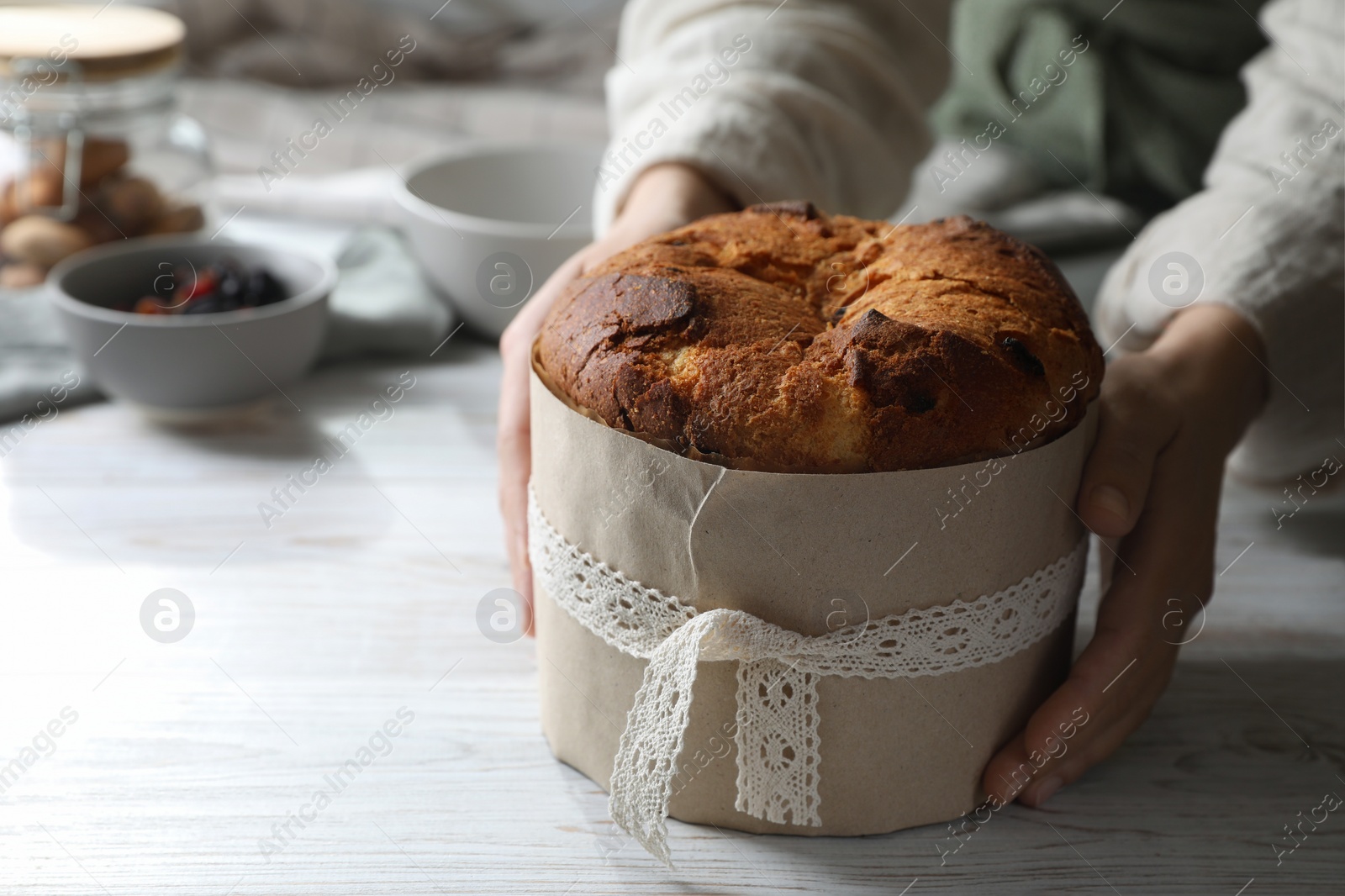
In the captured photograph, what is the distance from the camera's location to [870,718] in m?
0.62

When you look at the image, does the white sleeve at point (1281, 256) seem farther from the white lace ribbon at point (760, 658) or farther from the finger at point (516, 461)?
the finger at point (516, 461)

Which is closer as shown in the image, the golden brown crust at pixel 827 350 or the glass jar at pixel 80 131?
the golden brown crust at pixel 827 350

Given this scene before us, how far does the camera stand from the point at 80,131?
4.15 feet

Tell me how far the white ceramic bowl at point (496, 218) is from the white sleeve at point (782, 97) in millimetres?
151

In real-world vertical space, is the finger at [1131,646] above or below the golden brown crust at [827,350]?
below

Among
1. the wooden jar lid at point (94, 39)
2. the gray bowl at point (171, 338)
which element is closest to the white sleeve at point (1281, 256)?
the gray bowl at point (171, 338)

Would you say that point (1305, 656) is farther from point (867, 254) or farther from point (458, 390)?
point (458, 390)

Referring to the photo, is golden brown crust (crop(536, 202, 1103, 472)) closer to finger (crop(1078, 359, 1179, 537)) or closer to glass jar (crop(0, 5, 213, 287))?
finger (crop(1078, 359, 1179, 537))

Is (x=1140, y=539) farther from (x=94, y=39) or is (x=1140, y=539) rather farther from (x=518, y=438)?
(x=94, y=39)

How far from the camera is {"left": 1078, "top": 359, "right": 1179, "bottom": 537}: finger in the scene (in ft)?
2.09

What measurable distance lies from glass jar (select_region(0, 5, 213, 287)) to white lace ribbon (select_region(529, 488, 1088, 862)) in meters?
0.90

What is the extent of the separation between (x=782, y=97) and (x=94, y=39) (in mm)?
775

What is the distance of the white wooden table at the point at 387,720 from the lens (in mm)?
625

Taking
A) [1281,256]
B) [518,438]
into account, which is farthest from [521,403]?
[1281,256]
